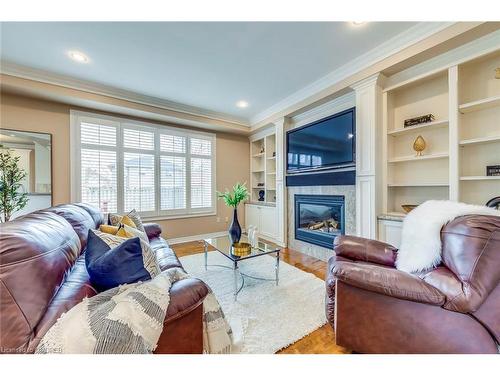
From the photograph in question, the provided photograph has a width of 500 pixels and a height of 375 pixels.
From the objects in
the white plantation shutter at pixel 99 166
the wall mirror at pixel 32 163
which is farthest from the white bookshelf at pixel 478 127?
the wall mirror at pixel 32 163

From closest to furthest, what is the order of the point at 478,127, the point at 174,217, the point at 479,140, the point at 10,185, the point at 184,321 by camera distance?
the point at 184,321
the point at 479,140
the point at 478,127
the point at 10,185
the point at 174,217

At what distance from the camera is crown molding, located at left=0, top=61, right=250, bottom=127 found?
260 cm

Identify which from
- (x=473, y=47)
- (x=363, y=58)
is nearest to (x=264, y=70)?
(x=363, y=58)

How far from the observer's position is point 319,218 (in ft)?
11.6

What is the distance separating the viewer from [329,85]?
9.53 feet

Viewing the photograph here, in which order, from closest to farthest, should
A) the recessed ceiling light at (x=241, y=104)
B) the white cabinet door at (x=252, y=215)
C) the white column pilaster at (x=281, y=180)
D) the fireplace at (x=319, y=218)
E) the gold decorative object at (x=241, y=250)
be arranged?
1. the gold decorative object at (x=241, y=250)
2. the fireplace at (x=319, y=218)
3. the recessed ceiling light at (x=241, y=104)
4. the white column pilaster at (x=281, y=180)
5. the white cabinet door at (x=252, y=215)

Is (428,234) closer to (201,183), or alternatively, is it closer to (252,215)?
(252,215)

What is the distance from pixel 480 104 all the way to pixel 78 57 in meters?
4.13

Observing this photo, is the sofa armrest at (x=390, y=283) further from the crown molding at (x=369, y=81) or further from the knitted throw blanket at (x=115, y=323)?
the crown molding at (x=369, y=81)

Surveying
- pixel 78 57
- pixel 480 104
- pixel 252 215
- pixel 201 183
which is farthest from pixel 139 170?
pixel 480 104

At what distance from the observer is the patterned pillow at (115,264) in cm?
106

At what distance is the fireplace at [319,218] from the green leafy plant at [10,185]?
404cm

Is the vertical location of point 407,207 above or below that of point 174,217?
above
